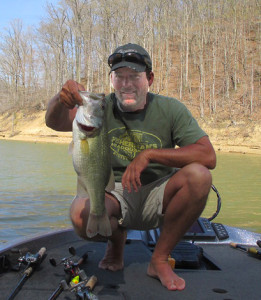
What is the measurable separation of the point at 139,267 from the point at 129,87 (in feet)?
4.64

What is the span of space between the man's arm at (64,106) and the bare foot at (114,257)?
973mm

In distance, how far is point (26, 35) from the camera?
49.5 metres

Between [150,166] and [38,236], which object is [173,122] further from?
[38,236]

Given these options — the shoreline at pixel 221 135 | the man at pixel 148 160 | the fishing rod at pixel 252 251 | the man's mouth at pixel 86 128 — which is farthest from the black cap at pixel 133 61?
the shoreline at pixel 221 135

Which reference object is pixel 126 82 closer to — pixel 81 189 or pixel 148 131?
pixel 148 131

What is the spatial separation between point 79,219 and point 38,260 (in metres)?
0.43

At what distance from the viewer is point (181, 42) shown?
37.4 metres

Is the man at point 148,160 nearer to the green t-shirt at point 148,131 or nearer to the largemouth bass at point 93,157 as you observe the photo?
the green t-shirt at point 148,131

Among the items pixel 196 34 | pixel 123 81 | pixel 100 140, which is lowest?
pixel 100 140

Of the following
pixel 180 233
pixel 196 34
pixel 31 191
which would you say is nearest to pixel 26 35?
pixel 196 34

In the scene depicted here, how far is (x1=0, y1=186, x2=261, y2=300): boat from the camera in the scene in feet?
8.32

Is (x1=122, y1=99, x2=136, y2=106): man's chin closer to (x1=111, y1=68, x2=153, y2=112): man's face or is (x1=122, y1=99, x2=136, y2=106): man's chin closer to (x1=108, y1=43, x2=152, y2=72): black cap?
(x1=111, y1=68, x2=153, y2=112): man's face

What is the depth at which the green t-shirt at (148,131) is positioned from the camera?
122 inches

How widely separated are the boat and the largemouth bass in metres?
0.41
